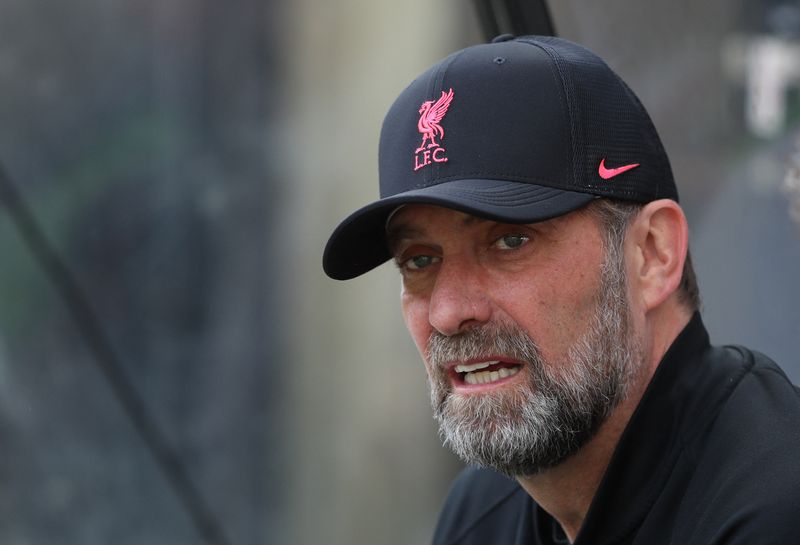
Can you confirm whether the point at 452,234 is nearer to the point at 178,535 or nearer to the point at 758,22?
the point at 758,22

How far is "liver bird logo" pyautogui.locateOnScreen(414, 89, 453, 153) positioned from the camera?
2037mm

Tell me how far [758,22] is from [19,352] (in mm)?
2963

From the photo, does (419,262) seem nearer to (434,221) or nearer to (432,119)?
(434,221)

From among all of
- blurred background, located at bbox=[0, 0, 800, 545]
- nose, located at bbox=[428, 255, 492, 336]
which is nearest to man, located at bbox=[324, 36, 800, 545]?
nose, located at bbox=[428, 255, 492, 336]

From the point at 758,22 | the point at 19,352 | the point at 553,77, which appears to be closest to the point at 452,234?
the point at 553,77

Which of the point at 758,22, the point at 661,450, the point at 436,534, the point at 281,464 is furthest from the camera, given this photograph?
the point at 281,464

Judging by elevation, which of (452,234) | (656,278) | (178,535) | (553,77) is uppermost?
(553,77)

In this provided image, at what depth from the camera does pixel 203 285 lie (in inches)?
200

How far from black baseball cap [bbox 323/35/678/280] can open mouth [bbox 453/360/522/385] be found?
0.85ft

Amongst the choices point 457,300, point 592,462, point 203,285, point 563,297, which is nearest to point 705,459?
point 592,462

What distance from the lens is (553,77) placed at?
2016 mm

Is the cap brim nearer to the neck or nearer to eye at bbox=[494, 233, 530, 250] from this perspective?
eye at bbox=[494, 233, 530, 250]

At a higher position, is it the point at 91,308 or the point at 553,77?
the point at 553,77

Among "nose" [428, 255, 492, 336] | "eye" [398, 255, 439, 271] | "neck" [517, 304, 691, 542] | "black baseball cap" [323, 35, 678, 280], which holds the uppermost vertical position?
"black baseball cap" [323, 35, 678, 280]
